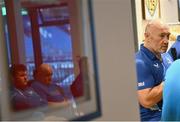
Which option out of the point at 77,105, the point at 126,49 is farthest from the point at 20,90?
the point at 126,49

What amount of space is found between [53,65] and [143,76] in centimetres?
125

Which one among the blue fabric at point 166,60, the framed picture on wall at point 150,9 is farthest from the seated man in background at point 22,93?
the framed picture on wall at point 150,9

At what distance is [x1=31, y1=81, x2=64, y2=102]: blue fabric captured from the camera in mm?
1015

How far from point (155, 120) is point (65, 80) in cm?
125

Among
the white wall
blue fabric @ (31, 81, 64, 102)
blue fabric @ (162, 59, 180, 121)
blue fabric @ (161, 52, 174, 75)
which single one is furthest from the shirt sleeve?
blue fabric @ (31, 81, 64, 102)

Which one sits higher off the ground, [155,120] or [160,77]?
[160,77]

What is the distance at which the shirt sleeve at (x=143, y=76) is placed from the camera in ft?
7.11

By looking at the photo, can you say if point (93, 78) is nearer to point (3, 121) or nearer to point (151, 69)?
point (3, 121)

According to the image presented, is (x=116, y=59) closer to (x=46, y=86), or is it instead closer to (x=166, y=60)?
(x=46, y=86)

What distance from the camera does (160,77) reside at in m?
2.25

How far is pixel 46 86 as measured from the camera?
103 cm

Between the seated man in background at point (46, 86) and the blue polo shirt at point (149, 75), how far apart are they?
1164mm

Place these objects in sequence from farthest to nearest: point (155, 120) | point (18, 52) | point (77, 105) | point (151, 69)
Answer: point (151, 69), point (155, 120), point (18, 52), point (77, 105)

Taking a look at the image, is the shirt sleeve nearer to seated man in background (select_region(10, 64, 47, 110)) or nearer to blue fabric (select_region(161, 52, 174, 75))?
blue fabric (select_region(161, 52, 174, 75))
